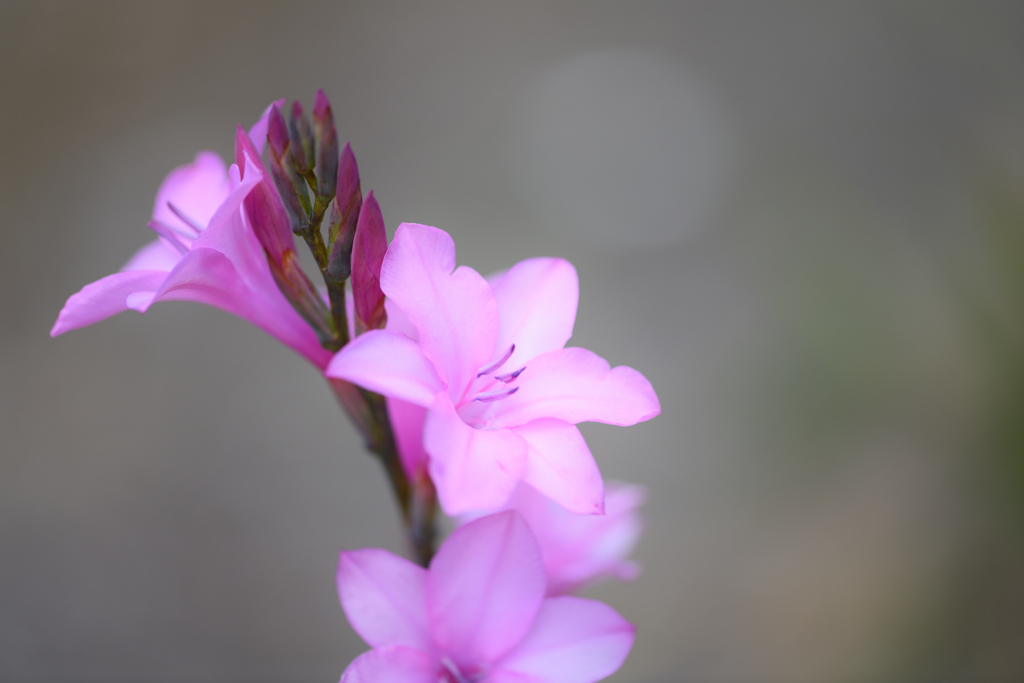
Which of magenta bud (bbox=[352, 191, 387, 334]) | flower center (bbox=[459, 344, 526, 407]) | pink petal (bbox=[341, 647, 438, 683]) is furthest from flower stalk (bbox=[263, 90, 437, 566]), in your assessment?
pink petal (bbox=[341, 647, 438, 683])

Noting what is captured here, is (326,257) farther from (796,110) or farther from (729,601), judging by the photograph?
(796,110)

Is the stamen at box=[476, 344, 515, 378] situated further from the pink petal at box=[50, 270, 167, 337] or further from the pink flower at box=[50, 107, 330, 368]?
the pink petal at box=[50, 270, 167, 337]

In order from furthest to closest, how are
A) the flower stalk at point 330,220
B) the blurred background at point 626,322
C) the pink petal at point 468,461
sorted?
the blurred background at point 626,322 → the flower stalk at point 330,220 → the pink petal at point 468,461

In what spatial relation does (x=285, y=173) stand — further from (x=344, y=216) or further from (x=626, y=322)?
(x=626, y=322)

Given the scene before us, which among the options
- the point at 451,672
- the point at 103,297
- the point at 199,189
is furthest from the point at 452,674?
the point at 199,189

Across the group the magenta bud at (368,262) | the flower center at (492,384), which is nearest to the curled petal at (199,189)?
the magenta bud at (368,262)

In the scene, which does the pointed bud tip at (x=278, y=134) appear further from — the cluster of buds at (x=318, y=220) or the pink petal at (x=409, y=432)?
the pink petal at (x=409, y=432)

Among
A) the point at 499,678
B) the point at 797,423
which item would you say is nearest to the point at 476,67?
the point at 797,423
